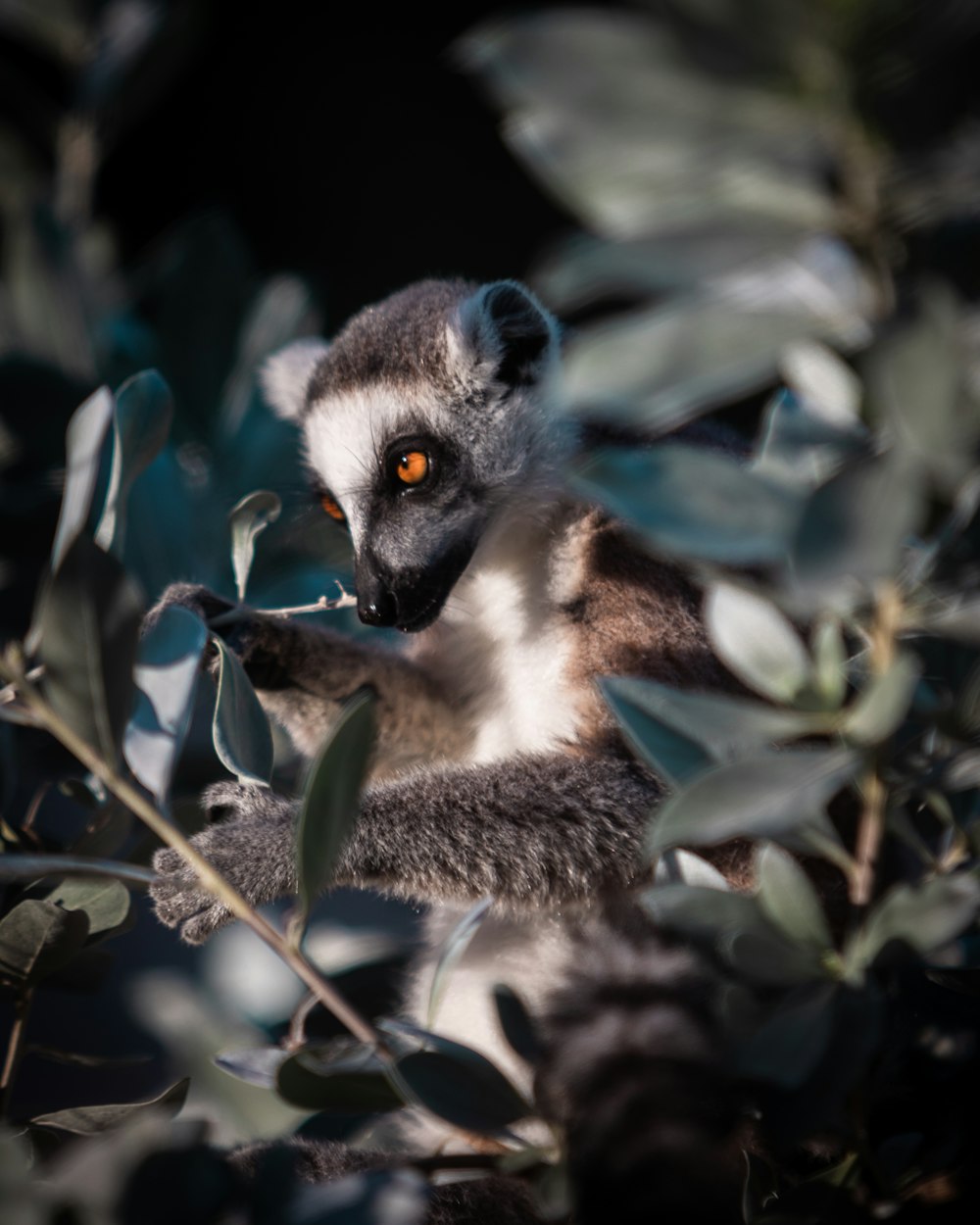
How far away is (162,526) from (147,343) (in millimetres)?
301

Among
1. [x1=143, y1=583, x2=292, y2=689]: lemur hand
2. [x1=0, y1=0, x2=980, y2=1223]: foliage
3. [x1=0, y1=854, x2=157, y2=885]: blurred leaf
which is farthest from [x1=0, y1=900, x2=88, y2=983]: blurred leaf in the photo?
[x1=143, y1=583, x2=292, y2=689]: lemur hand

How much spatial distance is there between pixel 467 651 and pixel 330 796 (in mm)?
777

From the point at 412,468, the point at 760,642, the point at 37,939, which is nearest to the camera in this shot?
the point at 760,642

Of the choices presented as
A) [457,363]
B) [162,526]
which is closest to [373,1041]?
[162,526]

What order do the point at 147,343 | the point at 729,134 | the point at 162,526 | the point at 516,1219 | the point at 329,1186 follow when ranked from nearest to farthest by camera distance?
the point at 729,134, the point at 329,1186, the point at 516,1219, the point at 162,526, the point at 147,343

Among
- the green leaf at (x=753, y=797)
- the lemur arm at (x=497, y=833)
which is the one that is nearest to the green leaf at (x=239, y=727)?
the lemur arm at (x=497, y=833)

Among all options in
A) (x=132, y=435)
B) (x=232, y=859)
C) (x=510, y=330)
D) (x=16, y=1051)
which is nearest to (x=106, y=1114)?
(x=16, y=1051)

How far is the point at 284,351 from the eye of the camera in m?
1.36

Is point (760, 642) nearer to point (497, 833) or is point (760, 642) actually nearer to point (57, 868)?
point (57, 868)

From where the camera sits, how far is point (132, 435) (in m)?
0.72

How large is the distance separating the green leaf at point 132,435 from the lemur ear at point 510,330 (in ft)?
1.70

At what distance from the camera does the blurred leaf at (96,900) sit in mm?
721

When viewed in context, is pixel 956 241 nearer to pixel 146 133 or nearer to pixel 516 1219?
pixel 516 1219

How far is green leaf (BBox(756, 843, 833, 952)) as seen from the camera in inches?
19.2
